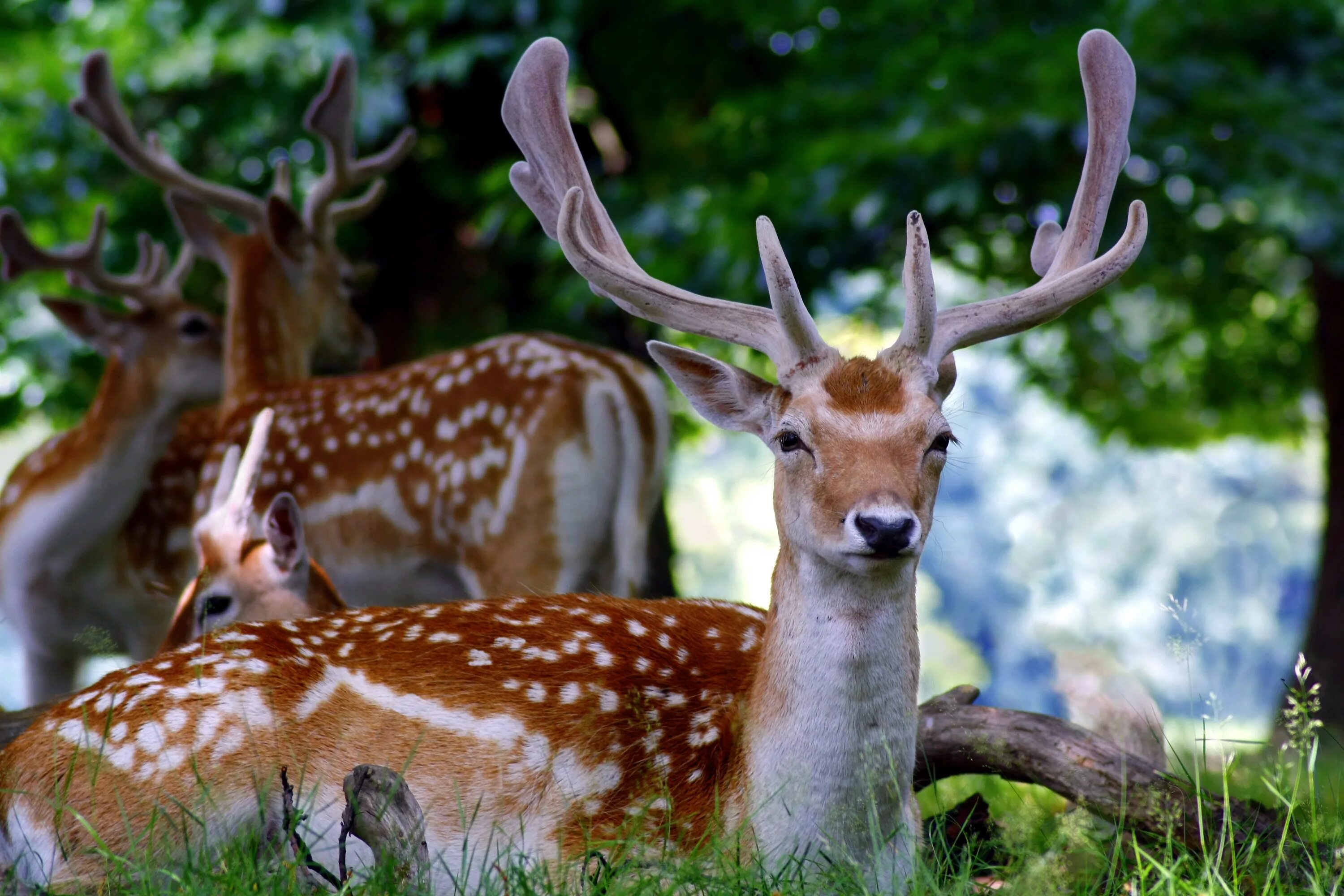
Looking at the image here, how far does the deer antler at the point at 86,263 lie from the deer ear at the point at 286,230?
493 millimetres

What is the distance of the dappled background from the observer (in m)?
5.86

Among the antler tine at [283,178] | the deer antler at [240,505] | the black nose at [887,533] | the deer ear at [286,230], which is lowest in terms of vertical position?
the deer antler at [240,505]

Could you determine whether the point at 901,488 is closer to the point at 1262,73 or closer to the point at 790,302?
the point at 790,302

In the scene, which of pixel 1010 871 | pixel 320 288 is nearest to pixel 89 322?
pixel 320 288

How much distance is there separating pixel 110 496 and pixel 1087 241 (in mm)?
3860

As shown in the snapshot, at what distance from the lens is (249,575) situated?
13.5 feet

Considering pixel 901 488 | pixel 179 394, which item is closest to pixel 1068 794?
pixel 901 488

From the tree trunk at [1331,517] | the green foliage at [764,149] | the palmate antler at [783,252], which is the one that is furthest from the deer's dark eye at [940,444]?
the tree trunk at [1331,517]

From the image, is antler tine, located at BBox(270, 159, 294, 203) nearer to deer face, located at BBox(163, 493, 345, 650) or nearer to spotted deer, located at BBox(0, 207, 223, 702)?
spotted deer, located at BBox(0, 207, 223, 702)

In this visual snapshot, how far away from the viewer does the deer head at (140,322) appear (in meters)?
5.89

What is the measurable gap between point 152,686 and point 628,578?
1.92 m

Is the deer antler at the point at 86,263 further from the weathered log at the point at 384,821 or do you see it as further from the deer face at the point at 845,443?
the weathered log at the point at 384,821

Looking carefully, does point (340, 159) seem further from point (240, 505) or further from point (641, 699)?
point (641, 699)

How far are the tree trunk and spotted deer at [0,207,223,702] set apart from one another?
5.62 metres
